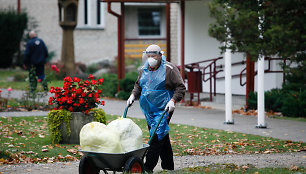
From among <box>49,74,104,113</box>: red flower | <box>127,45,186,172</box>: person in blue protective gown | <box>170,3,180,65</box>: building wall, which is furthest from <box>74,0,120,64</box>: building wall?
<box>127,45,186,172</box>: person in blue protective gown

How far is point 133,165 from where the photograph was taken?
642 centimetres

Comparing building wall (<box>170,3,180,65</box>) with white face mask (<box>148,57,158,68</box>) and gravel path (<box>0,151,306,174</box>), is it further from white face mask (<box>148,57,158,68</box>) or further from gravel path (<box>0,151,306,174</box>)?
white face mask (<box>148,57,158,68</box>)

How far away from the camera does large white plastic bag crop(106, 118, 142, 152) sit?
6.38 m

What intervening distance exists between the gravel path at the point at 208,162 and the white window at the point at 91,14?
22.4m

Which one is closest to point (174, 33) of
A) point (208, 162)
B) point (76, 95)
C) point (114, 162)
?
point (76, 95)

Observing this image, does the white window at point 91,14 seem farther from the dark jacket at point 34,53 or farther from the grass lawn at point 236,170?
the grass lawn at point 236,170

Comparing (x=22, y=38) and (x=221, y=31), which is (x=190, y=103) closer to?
(x=221, y=31)

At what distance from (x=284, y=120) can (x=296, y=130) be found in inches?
59.7

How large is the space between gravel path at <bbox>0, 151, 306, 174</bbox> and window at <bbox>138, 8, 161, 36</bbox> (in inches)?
875

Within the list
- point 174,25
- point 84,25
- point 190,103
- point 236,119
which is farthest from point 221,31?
point 84,25

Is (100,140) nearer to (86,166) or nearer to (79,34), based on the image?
(86,166)

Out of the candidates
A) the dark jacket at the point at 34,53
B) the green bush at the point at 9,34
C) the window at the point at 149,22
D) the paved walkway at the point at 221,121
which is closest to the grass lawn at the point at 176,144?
the paved walkway at the point at 221,121

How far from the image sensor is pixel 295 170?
23.7 feet

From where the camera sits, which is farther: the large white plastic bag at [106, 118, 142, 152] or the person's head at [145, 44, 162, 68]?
the person's head at [145, 44, 162, 68]
